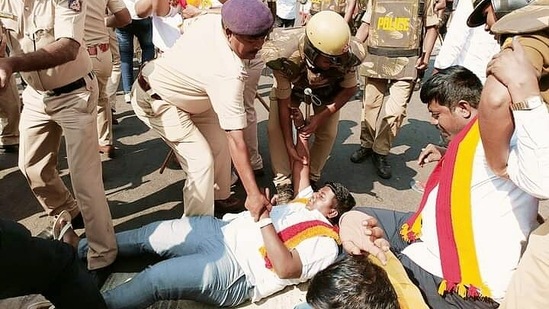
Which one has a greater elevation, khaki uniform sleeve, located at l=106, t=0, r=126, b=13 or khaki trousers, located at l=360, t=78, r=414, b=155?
khaki uniform sleeve, located at l=106, t=0, r=126, b=13

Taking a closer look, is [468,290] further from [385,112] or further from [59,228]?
[385,112]

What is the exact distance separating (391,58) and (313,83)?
1.21m

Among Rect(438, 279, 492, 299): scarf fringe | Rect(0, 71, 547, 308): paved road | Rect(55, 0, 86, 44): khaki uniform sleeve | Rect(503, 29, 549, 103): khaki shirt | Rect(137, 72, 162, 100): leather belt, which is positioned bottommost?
Rect(0, 71, 547, 308): paved road

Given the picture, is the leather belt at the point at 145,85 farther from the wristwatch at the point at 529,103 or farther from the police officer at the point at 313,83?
the wristwatch at the point at 529,103

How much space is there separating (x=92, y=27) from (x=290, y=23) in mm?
4221

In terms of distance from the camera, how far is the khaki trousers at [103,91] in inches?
148

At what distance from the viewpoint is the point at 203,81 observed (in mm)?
2654

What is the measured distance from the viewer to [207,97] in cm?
287

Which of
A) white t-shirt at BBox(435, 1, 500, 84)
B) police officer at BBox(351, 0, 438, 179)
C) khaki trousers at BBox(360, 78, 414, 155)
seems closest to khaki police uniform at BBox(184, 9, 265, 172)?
police officer at BBox(351, 0, 438, 179)

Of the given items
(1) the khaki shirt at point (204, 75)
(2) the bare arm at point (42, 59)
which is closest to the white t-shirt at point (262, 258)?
(1) the khaki shirt at point (204, 75)

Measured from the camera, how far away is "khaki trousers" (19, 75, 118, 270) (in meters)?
2.52

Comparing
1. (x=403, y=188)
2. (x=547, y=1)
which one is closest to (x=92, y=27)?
(x=403, y=188)

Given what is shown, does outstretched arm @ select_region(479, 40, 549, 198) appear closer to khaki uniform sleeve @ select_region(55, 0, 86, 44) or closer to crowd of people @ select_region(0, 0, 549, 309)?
crowd of people @ select_region(0, 0, 549, 309)

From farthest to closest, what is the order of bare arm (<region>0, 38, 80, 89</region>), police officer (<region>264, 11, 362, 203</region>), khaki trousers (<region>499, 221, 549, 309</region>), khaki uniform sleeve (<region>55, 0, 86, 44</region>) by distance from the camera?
1. police officer (<region>264, 11, 362, 203</region>)
2. khaki uniform sleeve (<region>55, 0, 86, 44</region>)
3. bare arm (<region>0, 38, 80, 89</region>)
4. khaki trousers (<region>499, 221, 549, 309</region>)
